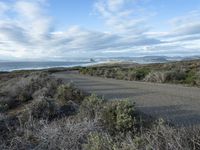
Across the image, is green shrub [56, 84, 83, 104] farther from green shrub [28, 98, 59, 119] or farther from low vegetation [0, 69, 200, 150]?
green shrub [28, 98, 59, 119]

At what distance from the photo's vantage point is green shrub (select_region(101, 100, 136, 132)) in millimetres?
8562

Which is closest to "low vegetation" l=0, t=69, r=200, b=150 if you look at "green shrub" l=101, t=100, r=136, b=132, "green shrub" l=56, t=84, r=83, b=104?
"green shrub" l=101, t=100, r=136, b=132

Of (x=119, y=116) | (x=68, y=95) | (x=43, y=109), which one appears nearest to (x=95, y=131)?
(x=119, y=116)

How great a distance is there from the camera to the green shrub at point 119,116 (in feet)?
28.1

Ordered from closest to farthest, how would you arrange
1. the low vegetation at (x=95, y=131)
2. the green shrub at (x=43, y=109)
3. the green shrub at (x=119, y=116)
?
the low vegetation at (x=95, y=131) → the green shrub at (x=119, y=116) → the green shrub at (x=43, y=109)

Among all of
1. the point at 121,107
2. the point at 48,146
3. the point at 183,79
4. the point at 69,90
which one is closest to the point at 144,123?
the point at 121,107

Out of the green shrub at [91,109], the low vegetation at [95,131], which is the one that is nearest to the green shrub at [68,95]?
the low vegetation at [95,131]

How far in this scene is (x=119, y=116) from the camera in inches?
351

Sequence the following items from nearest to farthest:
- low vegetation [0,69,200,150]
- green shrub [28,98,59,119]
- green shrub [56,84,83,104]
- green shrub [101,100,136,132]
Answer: low vegetation [0,69,200,150]
green shrub [101,100,136,132]
green shrub [28,98,59,119]
green shrub [56,84,83,104]

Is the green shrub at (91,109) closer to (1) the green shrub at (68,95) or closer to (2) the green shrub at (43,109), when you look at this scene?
(2) the green shrub at (43,109)

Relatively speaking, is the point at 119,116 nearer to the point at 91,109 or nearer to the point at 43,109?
the point at 91,109

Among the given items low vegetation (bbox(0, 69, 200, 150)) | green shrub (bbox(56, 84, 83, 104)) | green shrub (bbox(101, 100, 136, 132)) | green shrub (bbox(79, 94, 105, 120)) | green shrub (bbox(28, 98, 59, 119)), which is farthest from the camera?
green shrub (bbox(56, 84, 83, 104))

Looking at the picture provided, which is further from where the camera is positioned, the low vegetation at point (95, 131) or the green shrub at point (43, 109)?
the green shrub at point (43, 109)

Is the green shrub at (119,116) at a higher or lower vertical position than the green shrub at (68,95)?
higher
